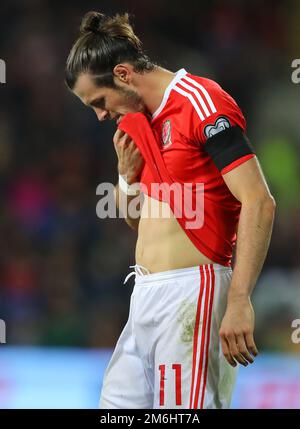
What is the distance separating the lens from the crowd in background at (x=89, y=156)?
545cm

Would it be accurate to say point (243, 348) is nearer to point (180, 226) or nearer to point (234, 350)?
point (234, 350)

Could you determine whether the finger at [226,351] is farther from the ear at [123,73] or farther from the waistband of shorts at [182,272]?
the ear at [123,73]

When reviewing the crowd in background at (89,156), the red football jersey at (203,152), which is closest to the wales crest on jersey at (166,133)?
the red football jersey at (203,152)

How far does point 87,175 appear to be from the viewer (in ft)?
20.4

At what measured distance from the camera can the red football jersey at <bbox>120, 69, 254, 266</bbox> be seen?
87.4 inches

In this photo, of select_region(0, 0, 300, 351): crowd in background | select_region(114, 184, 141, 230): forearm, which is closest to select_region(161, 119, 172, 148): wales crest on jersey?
select_region(114, 184, 141, 230): forearm

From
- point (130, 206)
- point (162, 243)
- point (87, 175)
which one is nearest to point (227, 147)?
point (162, 243)

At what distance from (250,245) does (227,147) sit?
0.28 metres

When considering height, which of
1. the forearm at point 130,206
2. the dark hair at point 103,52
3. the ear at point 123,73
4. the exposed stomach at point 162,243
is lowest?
the exposed stomach at point 162,243

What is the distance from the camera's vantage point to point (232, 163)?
213 cm

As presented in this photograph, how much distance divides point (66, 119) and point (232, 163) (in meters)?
4.39

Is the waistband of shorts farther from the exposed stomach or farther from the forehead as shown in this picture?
the forehead
